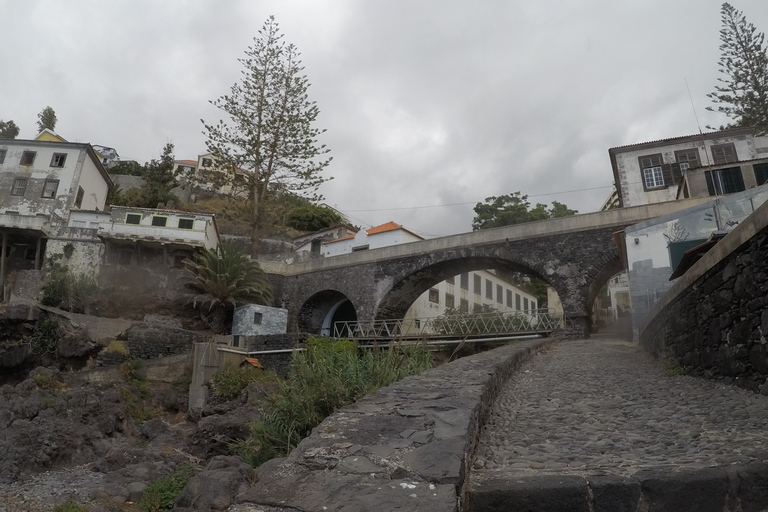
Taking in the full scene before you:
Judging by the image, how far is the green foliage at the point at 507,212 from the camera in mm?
35438

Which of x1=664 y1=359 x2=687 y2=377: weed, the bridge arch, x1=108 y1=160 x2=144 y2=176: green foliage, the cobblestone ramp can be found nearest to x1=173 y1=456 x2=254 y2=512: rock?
the cobblestone ramp

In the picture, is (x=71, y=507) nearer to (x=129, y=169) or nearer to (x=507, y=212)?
(x=507, y=212)

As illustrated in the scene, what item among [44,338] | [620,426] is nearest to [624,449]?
[620,426]

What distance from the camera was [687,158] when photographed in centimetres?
2336

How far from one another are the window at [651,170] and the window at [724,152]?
212 centimetres

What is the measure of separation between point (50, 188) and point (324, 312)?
53.0 feet

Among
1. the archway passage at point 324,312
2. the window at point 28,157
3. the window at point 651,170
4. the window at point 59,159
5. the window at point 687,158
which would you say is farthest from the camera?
the window at point 59,159

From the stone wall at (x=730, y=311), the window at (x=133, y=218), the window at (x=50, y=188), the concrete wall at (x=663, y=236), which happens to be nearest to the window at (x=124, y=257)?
the window at (x=133, y=218)

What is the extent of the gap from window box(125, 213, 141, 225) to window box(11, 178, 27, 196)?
8.36 m

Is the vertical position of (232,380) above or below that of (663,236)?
below

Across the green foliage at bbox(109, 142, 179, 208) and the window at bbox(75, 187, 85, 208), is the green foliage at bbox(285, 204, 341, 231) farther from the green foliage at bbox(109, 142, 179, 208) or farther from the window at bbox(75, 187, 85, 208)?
the window at bbox(75, 187, 85, 208)

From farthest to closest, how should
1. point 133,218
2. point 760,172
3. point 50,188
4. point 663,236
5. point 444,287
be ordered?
1. point 444,287
2. point 50,188
3. point 133,218
4. point 760,172
5. point 663,236

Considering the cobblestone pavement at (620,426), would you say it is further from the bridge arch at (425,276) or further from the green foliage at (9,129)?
the green foliage at (9,129)

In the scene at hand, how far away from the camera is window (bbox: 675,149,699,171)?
23.1m
